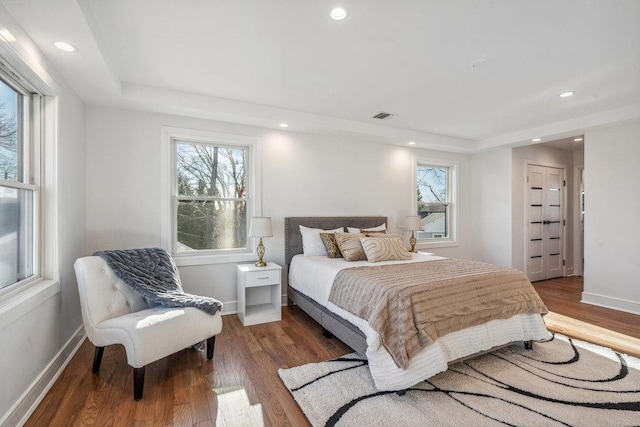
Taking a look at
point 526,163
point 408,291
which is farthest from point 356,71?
point 526,163

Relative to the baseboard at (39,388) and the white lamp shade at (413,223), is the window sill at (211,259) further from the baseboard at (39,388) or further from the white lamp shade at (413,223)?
the white lamp shade at (413,223)

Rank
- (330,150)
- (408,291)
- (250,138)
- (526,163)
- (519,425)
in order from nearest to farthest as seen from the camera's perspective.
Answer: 1. (519,425)
2. (408,291)
3. (250,138)
4. (330,150)
5. (526,163)

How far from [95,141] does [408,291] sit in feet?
10.9

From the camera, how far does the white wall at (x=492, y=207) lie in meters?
4.95

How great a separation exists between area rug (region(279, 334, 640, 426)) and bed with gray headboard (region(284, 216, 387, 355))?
0.22 metres

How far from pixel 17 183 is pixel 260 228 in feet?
6.41

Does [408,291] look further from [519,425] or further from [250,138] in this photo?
[250,138]

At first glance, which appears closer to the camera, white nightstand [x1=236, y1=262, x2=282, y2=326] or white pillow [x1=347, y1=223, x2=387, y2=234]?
white nightstand [x1=236, y1=262, x2=282, y2=326]

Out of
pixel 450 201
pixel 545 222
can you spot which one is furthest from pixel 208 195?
pixel 545 222

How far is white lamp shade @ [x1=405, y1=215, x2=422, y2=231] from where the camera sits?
454 centimetres

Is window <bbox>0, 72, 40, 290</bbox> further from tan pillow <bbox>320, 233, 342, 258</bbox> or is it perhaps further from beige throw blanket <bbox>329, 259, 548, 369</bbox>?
tan pillow <bbox>320, 233, 342, 258</bbox>

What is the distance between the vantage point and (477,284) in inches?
93.2

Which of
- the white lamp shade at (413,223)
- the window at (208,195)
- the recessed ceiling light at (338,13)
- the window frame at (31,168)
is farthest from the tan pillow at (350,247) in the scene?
the window frame at (31,168)

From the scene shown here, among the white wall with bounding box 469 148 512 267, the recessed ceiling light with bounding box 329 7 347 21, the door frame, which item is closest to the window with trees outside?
the recessed ceiling light with bounding box 329 7 347 21
